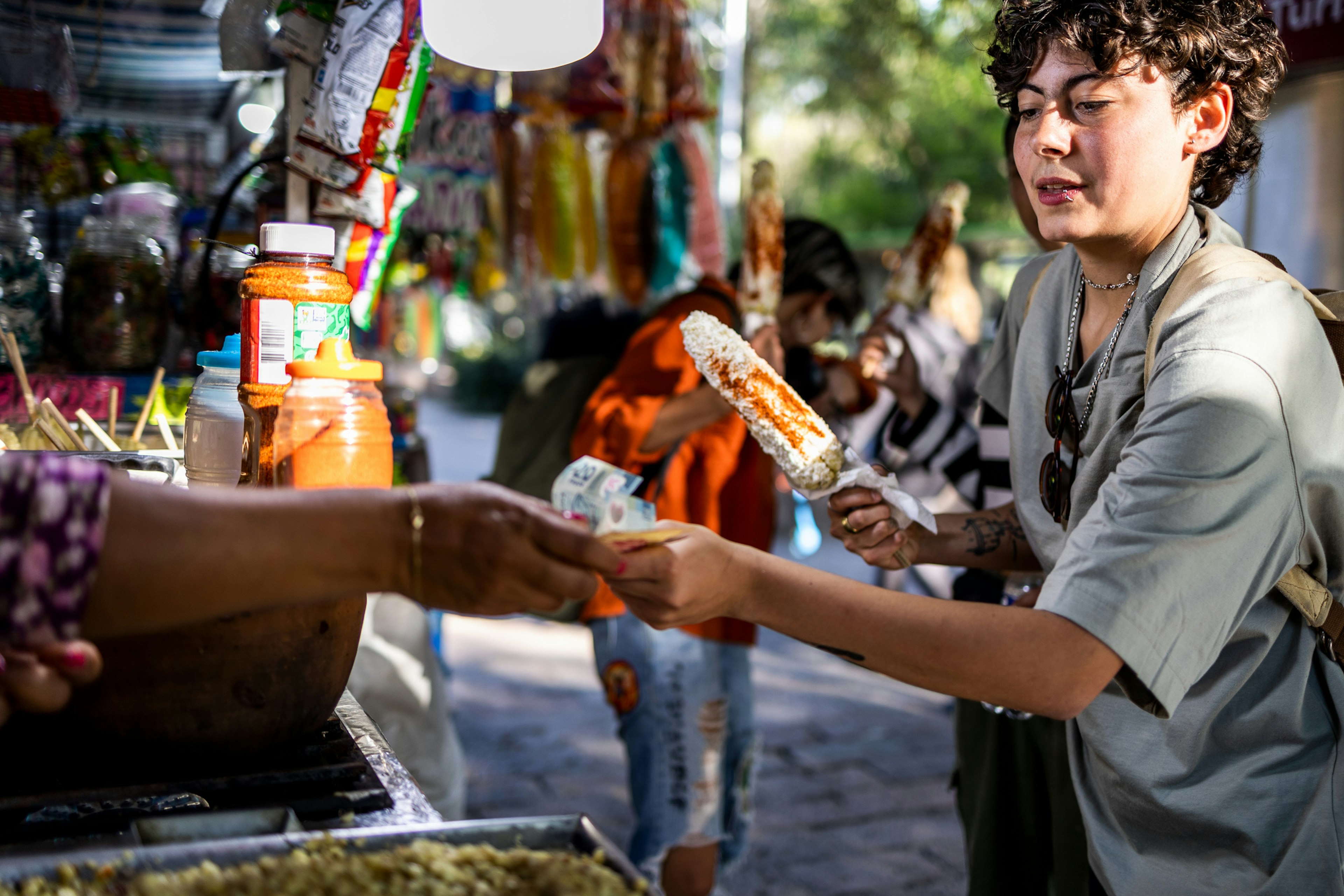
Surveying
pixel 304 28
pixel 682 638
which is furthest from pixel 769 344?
pixel 304 28

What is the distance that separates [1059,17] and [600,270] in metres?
3.38

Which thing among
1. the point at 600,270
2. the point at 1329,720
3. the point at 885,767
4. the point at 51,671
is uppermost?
the point at 600,270

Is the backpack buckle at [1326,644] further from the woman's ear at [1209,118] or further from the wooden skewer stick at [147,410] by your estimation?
the wooden skewer stick at [147,410]

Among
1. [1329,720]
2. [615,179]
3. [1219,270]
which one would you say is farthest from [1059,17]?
[615,179]

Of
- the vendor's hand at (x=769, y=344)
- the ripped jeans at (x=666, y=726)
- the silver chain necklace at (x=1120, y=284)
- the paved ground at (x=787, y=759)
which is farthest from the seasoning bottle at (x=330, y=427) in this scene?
the paved ground at (x=787, y=759)

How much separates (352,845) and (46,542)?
438 millimetres

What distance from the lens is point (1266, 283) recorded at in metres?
1.50

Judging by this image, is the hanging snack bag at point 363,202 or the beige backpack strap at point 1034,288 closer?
the beige backpack strap at point 1034,288

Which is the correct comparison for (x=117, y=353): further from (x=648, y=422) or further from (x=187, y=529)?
(x=187, y=529)

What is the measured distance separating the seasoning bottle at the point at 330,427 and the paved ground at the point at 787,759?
269 cm

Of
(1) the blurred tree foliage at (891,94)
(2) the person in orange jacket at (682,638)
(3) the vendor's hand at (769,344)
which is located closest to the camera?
(3) the vendor's hand at (769,344)

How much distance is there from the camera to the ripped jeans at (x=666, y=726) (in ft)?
10.2

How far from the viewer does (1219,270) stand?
1553 mm

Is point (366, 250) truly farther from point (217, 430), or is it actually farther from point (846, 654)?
point (846, 654)
